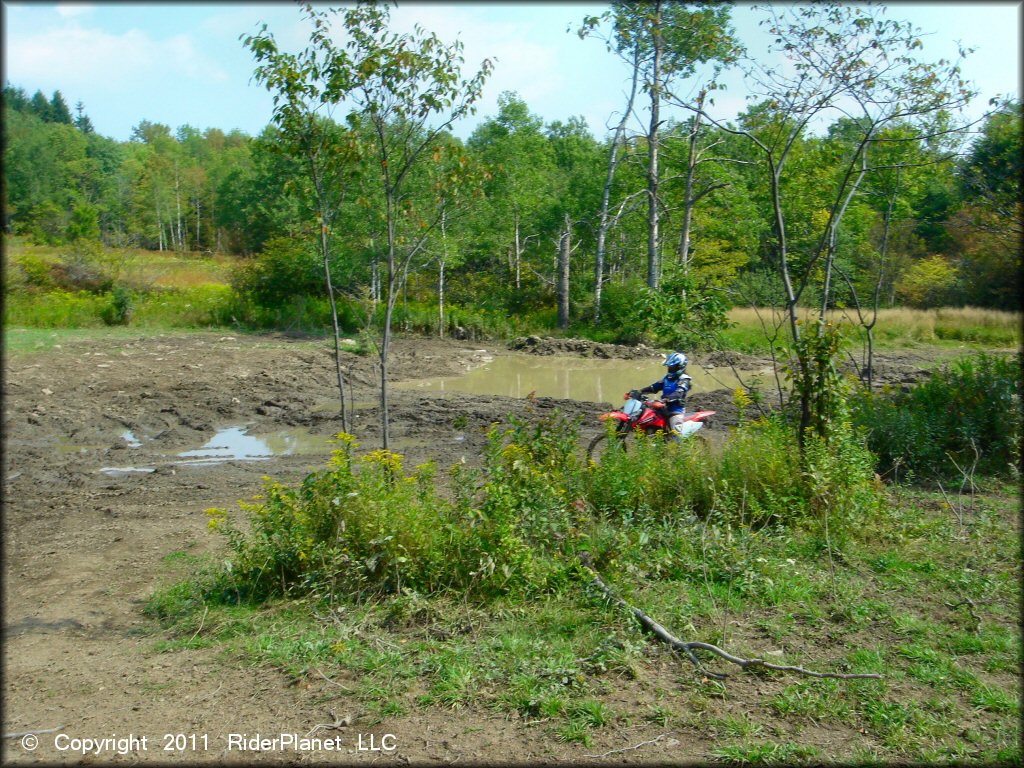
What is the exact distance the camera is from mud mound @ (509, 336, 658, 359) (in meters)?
29.1

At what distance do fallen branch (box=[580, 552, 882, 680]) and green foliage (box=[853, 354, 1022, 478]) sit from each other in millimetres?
5078

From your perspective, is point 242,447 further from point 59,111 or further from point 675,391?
point 59,111

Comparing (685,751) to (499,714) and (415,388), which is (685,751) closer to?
(499,714)

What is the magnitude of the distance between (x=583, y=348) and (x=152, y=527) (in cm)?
2216

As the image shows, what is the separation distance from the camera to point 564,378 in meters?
24.8

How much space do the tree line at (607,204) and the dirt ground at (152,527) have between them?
2.93m

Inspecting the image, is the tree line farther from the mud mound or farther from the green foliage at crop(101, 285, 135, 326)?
the green foliage at crop(101, 285, 135, 326)

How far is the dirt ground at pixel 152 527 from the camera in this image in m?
4.19

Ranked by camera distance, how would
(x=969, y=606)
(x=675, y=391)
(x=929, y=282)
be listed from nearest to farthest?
(x=969, y=606) → (x=675, y=391) → (x=929, y=282)

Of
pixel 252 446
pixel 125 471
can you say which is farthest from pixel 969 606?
pixel 252 446

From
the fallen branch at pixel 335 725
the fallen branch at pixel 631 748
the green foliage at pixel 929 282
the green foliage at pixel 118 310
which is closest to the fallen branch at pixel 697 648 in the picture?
the fallen branch at pixel 631 748

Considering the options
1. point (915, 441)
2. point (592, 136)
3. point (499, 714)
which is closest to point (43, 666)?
point (499, 714)

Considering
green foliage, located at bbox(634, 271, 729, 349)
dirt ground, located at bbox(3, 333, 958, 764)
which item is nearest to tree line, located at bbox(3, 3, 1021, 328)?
green foliage, located at bbox(634, 271, 729, 349)

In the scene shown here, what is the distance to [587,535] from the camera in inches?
247
